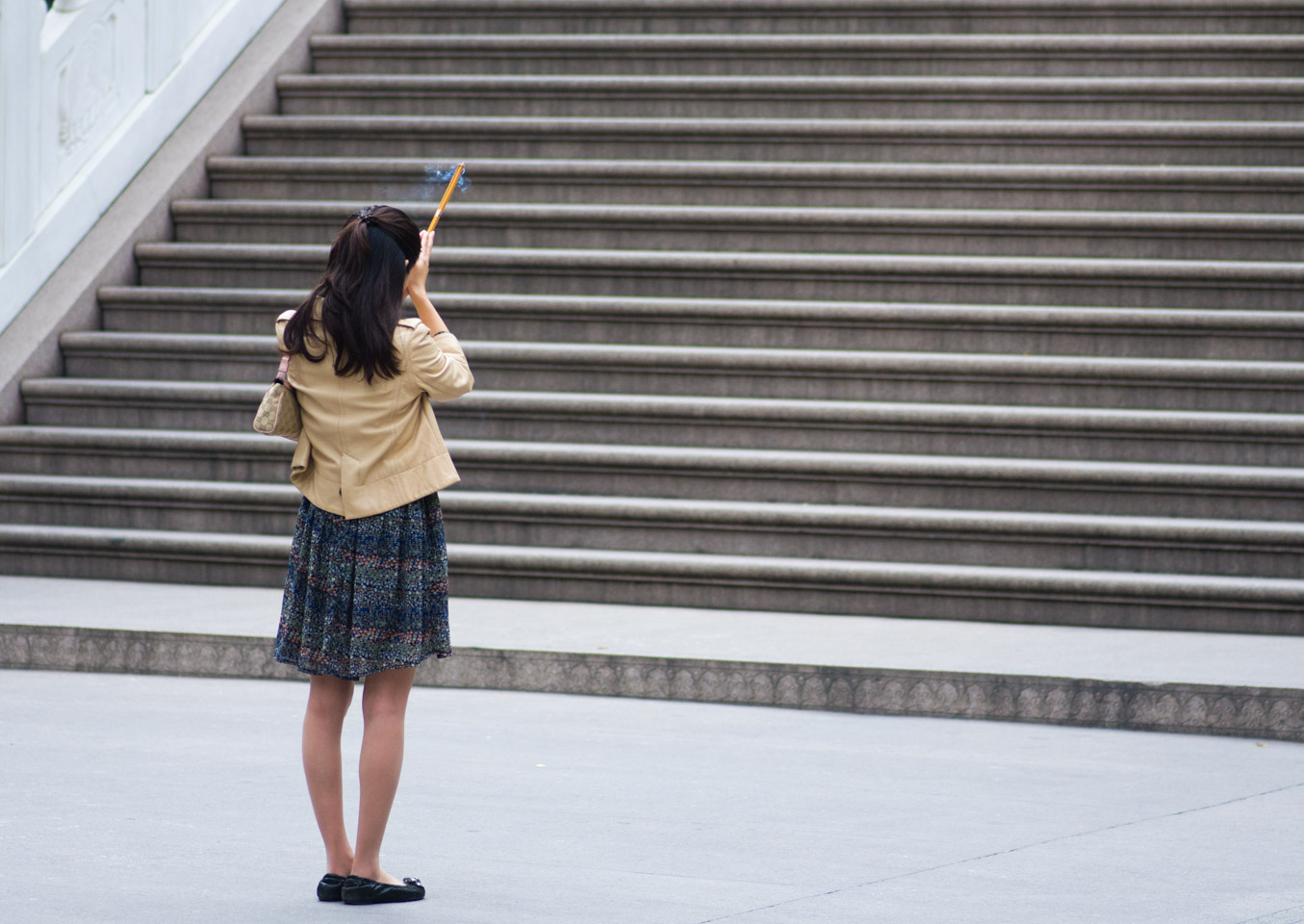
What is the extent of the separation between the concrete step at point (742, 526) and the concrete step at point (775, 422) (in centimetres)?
42

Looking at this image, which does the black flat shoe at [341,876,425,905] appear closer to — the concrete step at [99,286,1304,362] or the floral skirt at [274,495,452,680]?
the floral skirt at [274,495,452,680]

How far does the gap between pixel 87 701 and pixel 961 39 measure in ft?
21.9

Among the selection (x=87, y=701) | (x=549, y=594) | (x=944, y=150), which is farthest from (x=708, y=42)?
(x=87, y=701)

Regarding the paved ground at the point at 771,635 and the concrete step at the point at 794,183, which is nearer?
the paved ground at the point at 771,635

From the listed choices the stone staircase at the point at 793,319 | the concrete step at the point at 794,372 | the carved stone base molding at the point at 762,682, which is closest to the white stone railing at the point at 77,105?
the stone staircase at the point at 793,319

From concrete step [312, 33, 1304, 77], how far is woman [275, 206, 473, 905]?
716 cm

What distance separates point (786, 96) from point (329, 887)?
7.49m

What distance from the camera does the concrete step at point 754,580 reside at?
7.77 m

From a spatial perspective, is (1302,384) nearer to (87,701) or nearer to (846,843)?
(846,843)

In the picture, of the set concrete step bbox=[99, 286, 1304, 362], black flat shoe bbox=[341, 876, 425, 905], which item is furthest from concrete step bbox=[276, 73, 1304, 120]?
black flat shoe bbox=[341, 876, 425, 905]

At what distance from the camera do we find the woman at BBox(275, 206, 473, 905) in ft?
13.7

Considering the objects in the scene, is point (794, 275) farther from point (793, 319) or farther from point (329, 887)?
point (329, 887)

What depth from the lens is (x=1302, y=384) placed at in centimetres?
866

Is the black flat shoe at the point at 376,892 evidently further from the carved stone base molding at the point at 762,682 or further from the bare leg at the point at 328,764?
the carved stone base molding at the point at 762,682
